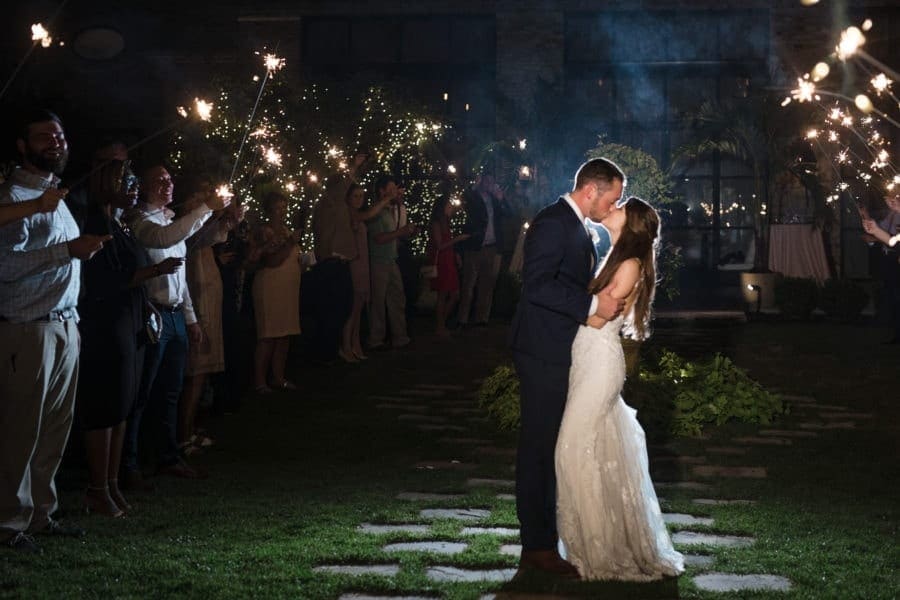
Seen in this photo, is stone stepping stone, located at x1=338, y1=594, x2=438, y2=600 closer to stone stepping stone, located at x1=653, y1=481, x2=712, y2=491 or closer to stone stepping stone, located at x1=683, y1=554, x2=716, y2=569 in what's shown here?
stone stepping stone, located at x1=683, y1=554, x2=716, y2=569

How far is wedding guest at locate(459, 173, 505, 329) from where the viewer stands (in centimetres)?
1736

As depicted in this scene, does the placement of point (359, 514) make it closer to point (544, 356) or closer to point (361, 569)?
point (361, 569)

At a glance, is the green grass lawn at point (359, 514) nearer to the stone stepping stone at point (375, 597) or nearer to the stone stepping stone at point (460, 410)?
the stone stepping stone at point (375, 597)

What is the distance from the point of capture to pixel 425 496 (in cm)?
757

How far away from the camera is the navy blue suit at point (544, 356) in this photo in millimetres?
5789

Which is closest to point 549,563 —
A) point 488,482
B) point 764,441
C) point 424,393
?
point 488,482

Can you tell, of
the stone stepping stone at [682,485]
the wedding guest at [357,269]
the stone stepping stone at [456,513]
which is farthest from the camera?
the wedding guest at [357,269]

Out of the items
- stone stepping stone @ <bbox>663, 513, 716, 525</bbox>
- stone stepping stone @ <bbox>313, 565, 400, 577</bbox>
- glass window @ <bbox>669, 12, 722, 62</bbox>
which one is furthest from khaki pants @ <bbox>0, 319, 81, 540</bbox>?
glass window @ <bbox>669, 12, 722, 62</bbox>

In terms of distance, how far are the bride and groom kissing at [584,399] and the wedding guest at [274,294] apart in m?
6.21

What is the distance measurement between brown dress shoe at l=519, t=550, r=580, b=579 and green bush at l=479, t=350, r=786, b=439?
4.04m

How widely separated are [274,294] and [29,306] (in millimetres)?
5833

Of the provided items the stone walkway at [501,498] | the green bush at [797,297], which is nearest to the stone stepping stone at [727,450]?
the stone walkway at [501,498]

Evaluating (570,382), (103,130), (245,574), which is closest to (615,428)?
(570,382)

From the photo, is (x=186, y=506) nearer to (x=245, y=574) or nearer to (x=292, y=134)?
(x=245, y=574)
